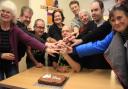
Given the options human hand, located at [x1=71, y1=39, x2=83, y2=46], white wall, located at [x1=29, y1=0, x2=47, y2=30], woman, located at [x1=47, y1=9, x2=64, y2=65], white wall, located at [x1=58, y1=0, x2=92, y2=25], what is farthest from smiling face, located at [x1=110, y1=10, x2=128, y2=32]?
white wall, located at [x1=58, y1=0, x2=92, y2=25]

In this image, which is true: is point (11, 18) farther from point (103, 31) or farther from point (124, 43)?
point (124, 43)

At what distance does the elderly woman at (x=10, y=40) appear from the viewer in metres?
2.31

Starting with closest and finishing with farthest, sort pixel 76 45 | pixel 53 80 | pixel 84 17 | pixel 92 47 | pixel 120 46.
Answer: pixel 120 46 < pixel 53 80 < pixel 92 47 < pixel 76 45 < pixel 84 17

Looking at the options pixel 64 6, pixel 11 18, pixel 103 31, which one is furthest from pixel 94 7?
pixel 64 6

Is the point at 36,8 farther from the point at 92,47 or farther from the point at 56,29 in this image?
the point at 92,47

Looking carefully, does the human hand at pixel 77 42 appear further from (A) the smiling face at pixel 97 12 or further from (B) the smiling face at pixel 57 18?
(B) the smiling face at pixel 57 18

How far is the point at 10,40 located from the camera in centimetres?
238

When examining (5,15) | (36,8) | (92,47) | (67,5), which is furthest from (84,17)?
(67,5)

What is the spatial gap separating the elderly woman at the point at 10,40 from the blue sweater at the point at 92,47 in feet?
1.30

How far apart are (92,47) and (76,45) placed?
195 mm

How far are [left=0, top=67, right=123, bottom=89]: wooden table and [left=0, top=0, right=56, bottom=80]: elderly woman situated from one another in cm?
32

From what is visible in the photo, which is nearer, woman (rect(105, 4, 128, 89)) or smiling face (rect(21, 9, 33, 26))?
woman (rect(105, 4, 128, 89))

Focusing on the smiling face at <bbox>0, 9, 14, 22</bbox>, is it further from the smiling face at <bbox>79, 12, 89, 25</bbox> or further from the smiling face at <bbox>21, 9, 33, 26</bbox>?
the smiling face at <bbox>79, 12, 89, 25</bbox>

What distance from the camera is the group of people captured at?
5.69 feet
